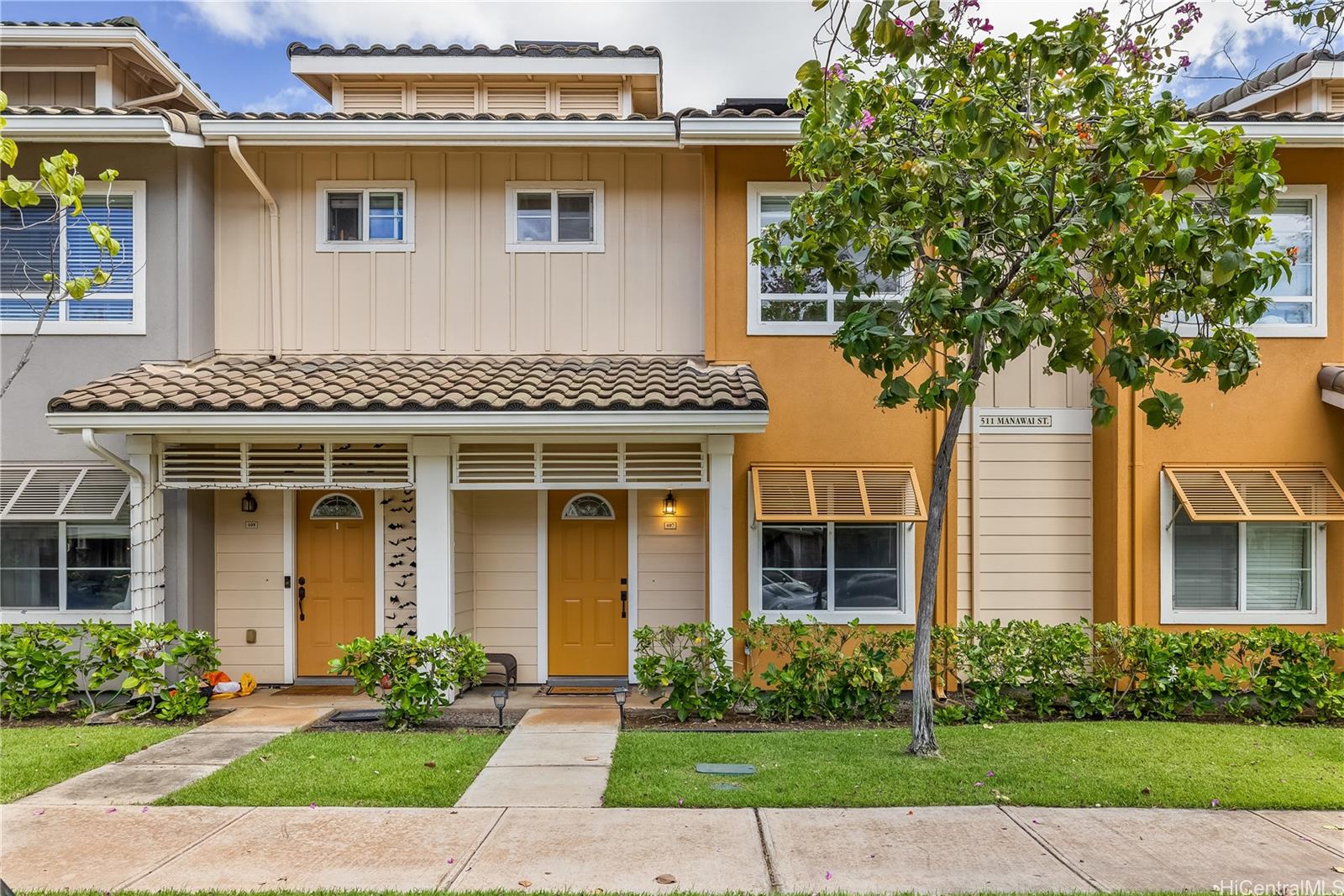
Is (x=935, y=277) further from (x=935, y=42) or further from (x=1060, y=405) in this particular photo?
(x=1060, y=405)

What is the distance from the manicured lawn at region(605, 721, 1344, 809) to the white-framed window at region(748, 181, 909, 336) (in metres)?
4.21

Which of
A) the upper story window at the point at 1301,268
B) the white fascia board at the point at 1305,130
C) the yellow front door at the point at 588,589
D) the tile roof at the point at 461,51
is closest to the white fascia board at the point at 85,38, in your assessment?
the tile roof at the point at 461,51

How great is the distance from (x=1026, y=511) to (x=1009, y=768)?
3810 mm

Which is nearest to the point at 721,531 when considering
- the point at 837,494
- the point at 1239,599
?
the point at 837,494

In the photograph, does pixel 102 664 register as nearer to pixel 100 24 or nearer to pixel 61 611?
pixel 61 611

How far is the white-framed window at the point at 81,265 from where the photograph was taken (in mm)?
9406

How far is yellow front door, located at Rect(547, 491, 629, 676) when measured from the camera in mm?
10141

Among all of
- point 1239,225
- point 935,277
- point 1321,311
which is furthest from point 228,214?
point 1321,311

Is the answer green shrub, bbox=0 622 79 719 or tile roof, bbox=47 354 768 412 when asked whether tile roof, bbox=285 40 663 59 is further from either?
green shrub, bbox=0 622 79 719

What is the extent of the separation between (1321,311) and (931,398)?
19.8ft

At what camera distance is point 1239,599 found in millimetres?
9352

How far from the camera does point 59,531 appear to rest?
9273mm

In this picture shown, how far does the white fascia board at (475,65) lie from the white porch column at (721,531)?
6.09 meters

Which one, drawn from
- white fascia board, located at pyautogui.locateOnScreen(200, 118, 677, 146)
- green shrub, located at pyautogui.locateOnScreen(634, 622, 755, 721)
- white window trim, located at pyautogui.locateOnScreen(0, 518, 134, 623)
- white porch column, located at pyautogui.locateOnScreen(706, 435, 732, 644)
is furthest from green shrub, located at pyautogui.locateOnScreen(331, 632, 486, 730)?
white fascia board, located at pyautogui.locateOnScreen(200, 118, 677, 146)
